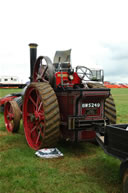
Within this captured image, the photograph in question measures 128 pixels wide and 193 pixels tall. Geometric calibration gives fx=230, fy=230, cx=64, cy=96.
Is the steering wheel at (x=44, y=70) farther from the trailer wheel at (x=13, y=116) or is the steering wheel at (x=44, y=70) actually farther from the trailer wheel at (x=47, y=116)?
the trailer wheel at (x=13, y=116)

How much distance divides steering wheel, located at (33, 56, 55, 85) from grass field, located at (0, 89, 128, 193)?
5.09 feet

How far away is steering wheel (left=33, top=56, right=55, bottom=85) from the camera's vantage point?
4723mm

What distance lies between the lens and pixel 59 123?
4316 mm

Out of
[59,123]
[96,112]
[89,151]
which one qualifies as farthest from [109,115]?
[59,123]

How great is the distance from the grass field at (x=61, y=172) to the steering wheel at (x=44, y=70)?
1.55m

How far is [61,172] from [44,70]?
2.41 m

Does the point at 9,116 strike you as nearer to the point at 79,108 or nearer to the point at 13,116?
the point at 13,116

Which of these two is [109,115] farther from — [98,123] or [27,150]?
[27,150]

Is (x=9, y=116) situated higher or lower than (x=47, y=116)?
lower

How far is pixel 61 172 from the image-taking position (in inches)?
147

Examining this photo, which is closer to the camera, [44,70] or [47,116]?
[47,116]

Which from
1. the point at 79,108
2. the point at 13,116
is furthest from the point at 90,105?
the point at 13,116

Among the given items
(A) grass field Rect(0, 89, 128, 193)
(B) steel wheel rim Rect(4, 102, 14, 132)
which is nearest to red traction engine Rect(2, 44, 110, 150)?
(A) grass field Rect(0, 89, 128, 193)

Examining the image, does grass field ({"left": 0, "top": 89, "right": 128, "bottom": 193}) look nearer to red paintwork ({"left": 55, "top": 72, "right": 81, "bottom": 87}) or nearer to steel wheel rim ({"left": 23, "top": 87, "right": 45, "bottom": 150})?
steel wheel rim ({"left": 23, "top": 87, "right": 45, "bottom": 150})
